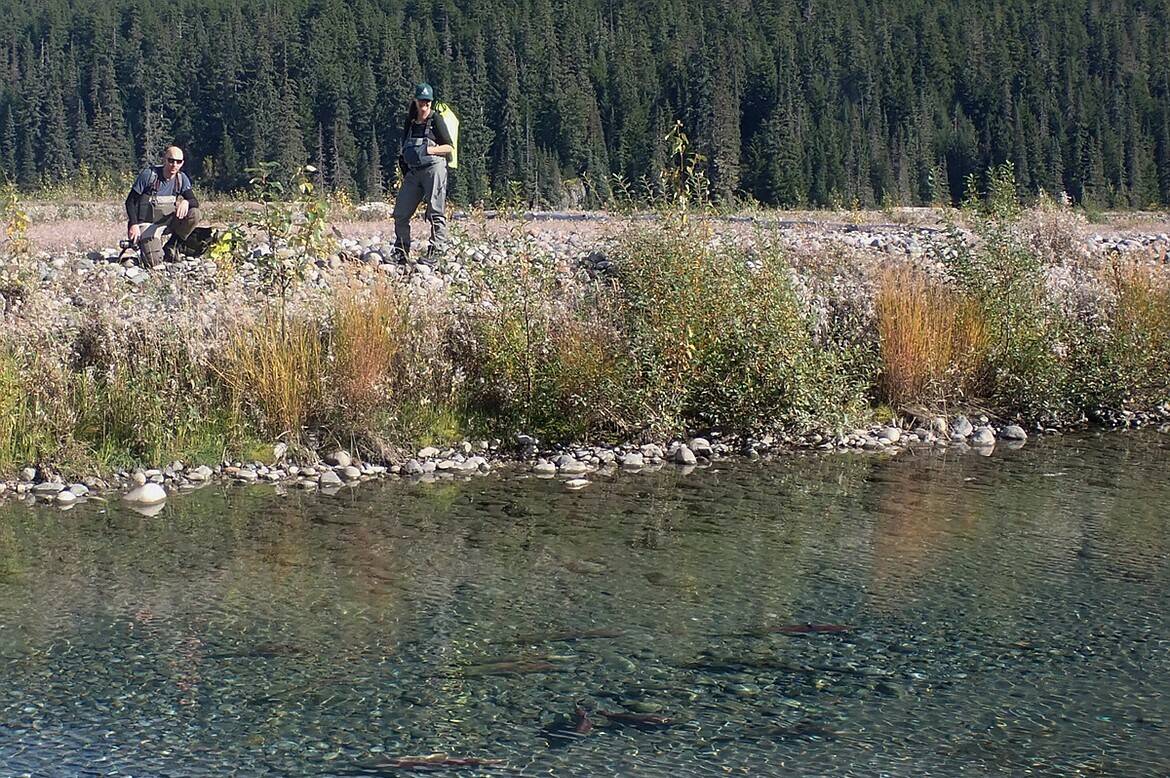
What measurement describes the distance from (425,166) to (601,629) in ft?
26.5

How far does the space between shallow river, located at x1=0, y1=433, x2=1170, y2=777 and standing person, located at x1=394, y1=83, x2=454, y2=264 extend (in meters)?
4.51

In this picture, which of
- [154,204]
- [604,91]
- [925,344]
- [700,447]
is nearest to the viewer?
[700,447]

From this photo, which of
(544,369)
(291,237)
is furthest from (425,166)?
(544,369)

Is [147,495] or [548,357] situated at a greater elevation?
[548,357]

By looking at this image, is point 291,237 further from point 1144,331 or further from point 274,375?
point 1144,331

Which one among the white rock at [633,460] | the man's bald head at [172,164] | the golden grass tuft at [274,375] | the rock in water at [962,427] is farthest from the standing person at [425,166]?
the rock in water at [962,427]

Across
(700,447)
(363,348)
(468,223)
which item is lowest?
(700,447)

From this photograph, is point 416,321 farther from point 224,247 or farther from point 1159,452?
point 1159,452

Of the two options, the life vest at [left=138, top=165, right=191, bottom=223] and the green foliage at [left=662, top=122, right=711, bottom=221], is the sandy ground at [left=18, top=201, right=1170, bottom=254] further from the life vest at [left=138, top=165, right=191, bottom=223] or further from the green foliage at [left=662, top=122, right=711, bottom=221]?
the life vest at [left=138, top=165, right=191, bottom=223]

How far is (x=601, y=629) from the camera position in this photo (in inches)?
298

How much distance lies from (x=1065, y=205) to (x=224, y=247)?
11.1 m

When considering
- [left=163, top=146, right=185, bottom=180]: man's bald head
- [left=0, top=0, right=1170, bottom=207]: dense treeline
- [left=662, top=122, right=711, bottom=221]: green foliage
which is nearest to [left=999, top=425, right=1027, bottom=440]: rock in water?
[left=662, top=122, right=711, bottom=221]: green foliage

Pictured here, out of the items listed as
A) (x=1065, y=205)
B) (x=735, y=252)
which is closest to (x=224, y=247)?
(x=735, y=252)

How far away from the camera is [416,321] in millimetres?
12219
